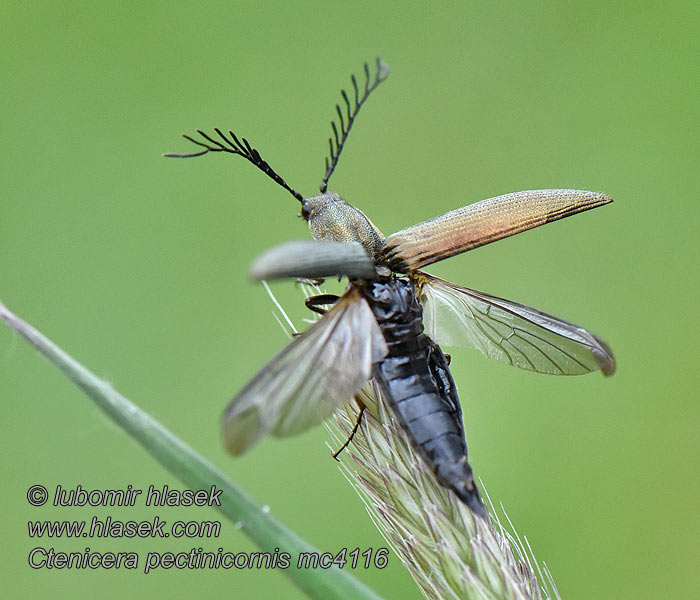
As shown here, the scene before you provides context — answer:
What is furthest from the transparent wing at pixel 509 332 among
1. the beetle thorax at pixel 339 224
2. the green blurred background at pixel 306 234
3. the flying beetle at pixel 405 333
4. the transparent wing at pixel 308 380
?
the green blurred background at pixel 306 234

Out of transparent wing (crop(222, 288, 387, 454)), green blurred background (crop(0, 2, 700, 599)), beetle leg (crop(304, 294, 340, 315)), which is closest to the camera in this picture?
transparent wing (crop(222, 288, 387, 454))

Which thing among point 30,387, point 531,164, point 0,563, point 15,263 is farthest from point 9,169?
point 531,164

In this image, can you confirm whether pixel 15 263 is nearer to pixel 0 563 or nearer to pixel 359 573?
pixel 0 563

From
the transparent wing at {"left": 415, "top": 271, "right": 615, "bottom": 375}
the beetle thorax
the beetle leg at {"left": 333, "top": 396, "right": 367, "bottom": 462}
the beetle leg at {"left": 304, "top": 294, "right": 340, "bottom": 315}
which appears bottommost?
the beetle leg at {"left": 333, "top": 396, "right": 367, "bottom": 462}

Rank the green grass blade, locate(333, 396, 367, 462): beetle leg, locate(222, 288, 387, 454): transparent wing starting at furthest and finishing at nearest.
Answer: locate(333, 396, 367, 462): beetle leg
locate(222, 288, 387, 454): transparent wing
the green grass blade

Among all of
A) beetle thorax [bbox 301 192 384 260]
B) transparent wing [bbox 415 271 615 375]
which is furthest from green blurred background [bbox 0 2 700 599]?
beetle thorax [bbox 301 192 384 260]

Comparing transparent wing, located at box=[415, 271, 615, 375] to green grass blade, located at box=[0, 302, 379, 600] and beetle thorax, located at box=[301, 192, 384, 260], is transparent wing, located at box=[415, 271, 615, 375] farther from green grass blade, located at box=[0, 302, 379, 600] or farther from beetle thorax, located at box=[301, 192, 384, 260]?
green grass blade, located at box=[0, 302, 379, 600]
